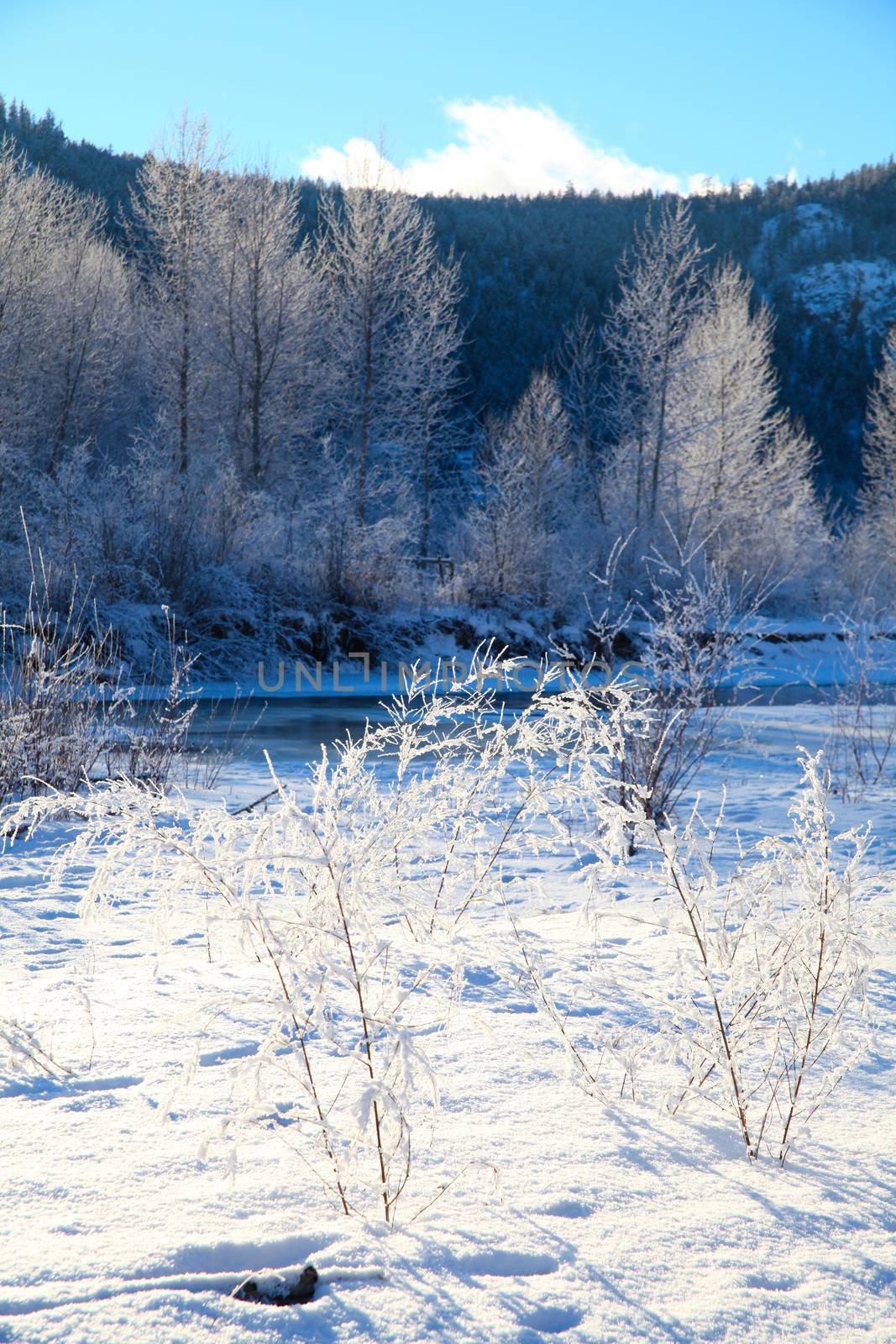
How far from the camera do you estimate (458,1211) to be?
197 centimetres

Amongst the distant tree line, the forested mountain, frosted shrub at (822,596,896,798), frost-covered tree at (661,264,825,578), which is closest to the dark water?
frosted shrub at (822,596,896,798)

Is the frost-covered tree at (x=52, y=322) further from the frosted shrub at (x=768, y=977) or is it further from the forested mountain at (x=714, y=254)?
the forested mountain at (x=714, y=254)

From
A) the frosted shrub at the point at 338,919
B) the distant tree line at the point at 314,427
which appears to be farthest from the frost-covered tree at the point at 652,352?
the frosted shrub at the point at 338,919

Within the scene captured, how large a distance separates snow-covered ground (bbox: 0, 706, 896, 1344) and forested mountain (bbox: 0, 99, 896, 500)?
6111 centimetres

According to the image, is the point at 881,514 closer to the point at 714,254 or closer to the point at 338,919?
the point at 338,919

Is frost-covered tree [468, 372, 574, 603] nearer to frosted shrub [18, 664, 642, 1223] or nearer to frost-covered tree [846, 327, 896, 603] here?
frost-covered tree [846, 327, 896, 603]

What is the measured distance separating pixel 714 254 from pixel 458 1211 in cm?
8811

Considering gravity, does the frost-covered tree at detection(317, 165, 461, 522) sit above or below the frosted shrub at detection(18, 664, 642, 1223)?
above

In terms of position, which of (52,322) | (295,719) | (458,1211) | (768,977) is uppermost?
(52,322)

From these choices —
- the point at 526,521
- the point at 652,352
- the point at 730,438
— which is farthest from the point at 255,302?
the point at 730,438

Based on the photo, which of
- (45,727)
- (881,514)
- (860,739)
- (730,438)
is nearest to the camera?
(45,727)

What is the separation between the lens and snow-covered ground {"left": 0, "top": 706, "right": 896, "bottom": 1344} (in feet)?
5.40

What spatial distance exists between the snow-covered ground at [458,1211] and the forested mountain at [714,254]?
200 ft

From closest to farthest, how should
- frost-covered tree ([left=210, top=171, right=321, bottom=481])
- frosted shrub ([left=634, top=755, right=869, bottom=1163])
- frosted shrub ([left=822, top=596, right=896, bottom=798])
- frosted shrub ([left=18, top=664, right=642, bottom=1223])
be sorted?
frosted shrub ([left=18, top=664, right=642, bottom=1223])
frosted shrub ([left=634, top=755, right=869, bottom=1163])
frosted shrub ([left=822, top=596, right=896, bottom=798])
frost-covered tree ([left=210, top=171, right=321, bottom=481])
